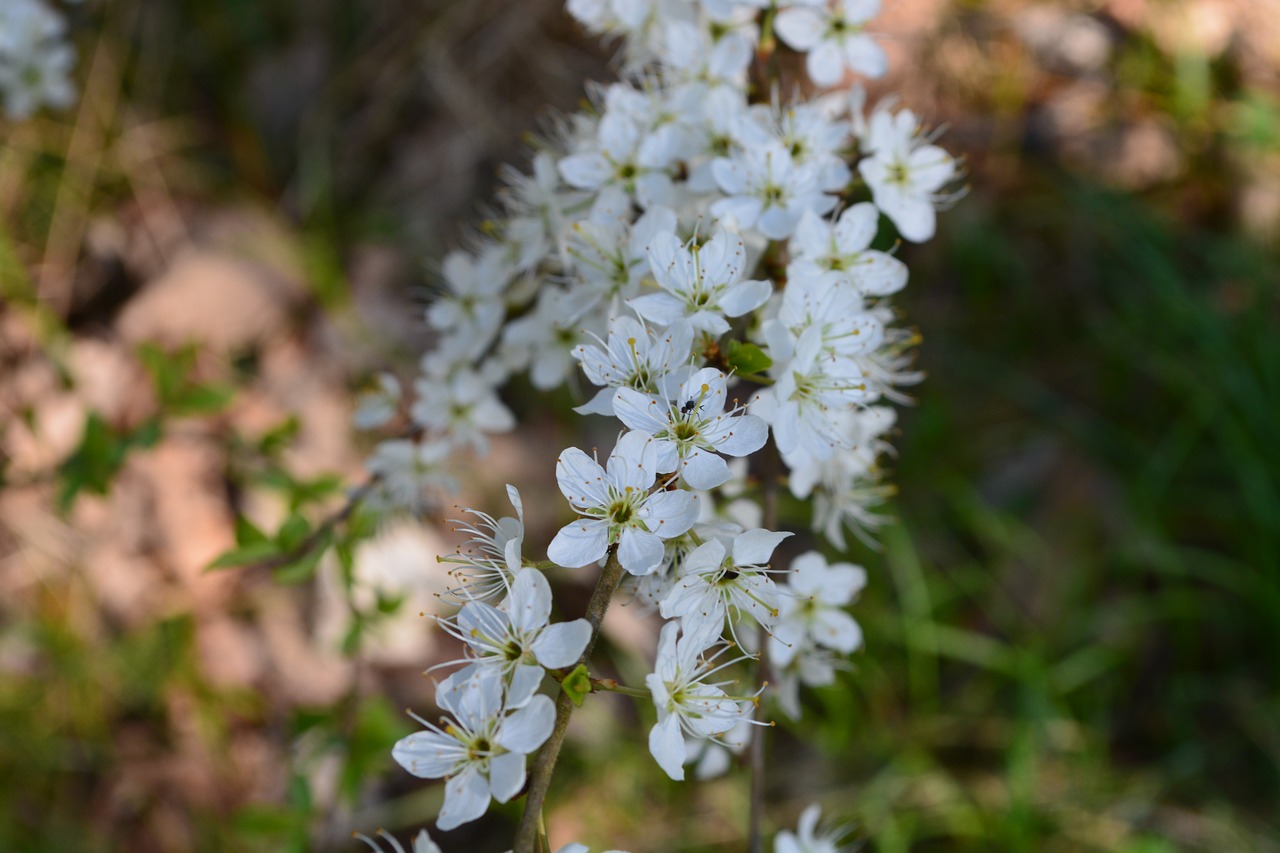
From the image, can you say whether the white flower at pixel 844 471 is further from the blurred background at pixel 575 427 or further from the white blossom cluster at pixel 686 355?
the blurred background at pixel 575 427

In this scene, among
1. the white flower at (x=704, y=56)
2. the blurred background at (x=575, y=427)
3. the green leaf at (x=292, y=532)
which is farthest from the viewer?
the blurred background at (x=575, y=427)

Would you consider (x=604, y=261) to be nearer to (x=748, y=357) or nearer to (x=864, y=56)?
(x=748, y=357)

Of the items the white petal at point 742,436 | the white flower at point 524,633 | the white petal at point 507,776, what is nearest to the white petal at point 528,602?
the white flower at point 524,633

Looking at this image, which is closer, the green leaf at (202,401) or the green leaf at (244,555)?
the green leaf at (244,555)

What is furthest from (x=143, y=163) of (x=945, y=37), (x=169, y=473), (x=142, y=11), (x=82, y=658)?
(x=945, y=37)

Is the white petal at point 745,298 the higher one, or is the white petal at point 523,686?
the white petal at point 745,298

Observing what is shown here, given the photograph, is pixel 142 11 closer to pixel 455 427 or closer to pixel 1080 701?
pixel 455 427
